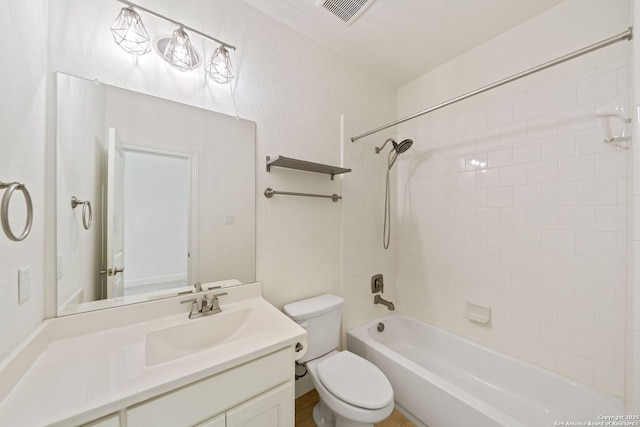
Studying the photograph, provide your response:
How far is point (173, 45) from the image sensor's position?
1177mm

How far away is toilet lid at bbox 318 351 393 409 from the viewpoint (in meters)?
1.17

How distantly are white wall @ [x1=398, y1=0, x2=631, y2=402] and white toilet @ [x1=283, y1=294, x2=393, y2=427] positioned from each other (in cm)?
95

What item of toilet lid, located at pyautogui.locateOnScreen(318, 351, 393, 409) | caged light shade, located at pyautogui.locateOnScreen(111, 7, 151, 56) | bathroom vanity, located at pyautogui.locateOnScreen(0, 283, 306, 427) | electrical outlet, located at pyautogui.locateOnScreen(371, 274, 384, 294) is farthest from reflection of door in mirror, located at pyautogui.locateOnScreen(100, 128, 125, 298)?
electrical outlet, located at pyautogui.locateOnScreen(371, 274, 384, 294)

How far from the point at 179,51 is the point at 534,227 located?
229cm

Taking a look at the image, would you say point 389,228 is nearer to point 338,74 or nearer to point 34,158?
point 338,74

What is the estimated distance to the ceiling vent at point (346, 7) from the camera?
1.41 metres

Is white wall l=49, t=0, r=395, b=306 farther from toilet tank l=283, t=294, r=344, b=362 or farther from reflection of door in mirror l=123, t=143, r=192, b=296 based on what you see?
reflection of door in mirror l=123, t=143, r=192, b=296

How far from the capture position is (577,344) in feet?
4.50

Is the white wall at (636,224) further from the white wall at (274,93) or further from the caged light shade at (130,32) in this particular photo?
the caged light shade at (130,32)

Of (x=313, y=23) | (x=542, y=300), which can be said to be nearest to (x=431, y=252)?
(x=542, y=300)

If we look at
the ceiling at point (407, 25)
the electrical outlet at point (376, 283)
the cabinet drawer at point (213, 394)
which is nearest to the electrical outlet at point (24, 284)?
the cabinet drawer at point (213, 394)

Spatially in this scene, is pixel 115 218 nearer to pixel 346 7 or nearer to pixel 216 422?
pixel 216 422

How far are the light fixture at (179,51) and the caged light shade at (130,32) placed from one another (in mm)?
77

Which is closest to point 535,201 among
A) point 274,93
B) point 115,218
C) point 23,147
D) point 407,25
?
point 407,25
